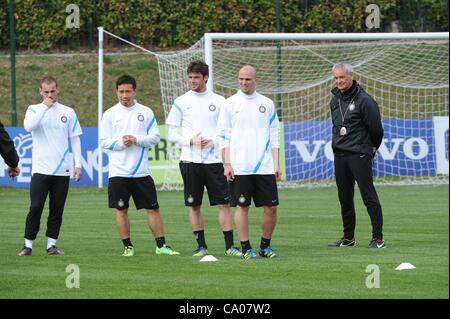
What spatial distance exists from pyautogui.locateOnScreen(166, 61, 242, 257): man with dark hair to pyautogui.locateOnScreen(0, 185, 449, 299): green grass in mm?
396

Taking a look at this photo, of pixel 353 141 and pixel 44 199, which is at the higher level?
pixel 353 141

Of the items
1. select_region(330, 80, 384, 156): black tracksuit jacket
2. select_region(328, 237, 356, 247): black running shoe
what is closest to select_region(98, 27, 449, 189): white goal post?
select_region(330, 80, 384, 156): black tracksuit jacket

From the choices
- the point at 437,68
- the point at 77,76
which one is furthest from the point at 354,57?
the point at 77,76

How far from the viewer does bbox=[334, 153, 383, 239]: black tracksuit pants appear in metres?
13.8

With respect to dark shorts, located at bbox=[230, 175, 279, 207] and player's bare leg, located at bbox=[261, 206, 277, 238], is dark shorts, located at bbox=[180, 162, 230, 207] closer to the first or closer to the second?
dark shorts, located at bbox=[230, 175, 279, 207]

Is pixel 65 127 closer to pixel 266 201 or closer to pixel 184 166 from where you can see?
pixel 184 166

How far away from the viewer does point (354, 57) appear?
91.2ft

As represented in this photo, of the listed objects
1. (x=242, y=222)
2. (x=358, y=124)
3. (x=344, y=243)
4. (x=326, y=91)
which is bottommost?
(x=344, y=243)

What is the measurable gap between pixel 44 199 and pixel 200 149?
1.84 m

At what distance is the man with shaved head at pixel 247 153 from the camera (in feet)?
41.1

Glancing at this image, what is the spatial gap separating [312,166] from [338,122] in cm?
1205

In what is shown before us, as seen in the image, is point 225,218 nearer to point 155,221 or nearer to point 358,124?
point 155,221

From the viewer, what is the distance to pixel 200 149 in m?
12.9

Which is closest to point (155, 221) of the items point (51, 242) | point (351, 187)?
point (51, 242)
